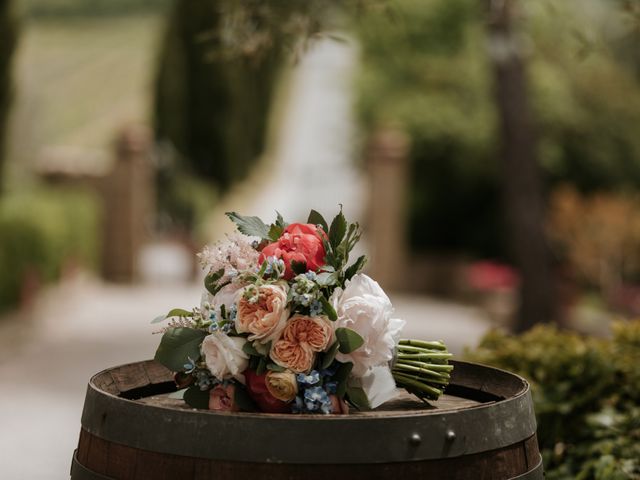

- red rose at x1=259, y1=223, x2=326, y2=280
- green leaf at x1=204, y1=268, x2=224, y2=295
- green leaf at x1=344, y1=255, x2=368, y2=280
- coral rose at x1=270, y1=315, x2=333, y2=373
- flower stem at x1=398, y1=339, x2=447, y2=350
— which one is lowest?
flower stem at x1=398, y1=339, x2=447, y2=350

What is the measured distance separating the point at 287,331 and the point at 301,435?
0.90 ft

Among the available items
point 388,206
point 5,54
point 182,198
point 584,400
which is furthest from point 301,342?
point 182,198

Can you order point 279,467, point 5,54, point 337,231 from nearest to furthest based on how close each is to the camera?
point 279,467
point 337,231
point 5,54

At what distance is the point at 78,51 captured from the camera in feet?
139

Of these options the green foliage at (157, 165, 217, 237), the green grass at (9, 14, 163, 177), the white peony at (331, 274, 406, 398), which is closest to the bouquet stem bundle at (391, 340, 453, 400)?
the white peony at (331, 274, 406, 398)

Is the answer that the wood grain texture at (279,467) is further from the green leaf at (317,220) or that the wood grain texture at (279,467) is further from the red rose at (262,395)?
the green leaf at (317,220)

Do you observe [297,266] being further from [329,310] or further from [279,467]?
[279,467]

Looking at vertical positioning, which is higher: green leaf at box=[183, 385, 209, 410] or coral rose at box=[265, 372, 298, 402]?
coral rose at box=[265, 372, 298, 402]

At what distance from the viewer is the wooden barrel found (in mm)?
2229

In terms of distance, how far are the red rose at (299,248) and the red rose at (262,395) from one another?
0.84ft

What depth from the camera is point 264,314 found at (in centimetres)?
238

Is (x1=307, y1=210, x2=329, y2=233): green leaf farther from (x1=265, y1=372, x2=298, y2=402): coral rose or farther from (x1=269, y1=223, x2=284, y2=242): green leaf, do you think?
(x1=265, y1=372, x2=298, y2=402): coral rose

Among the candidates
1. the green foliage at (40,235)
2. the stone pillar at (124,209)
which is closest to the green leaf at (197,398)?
the green foliage at (40,235)

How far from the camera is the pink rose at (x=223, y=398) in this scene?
8.04 ft
